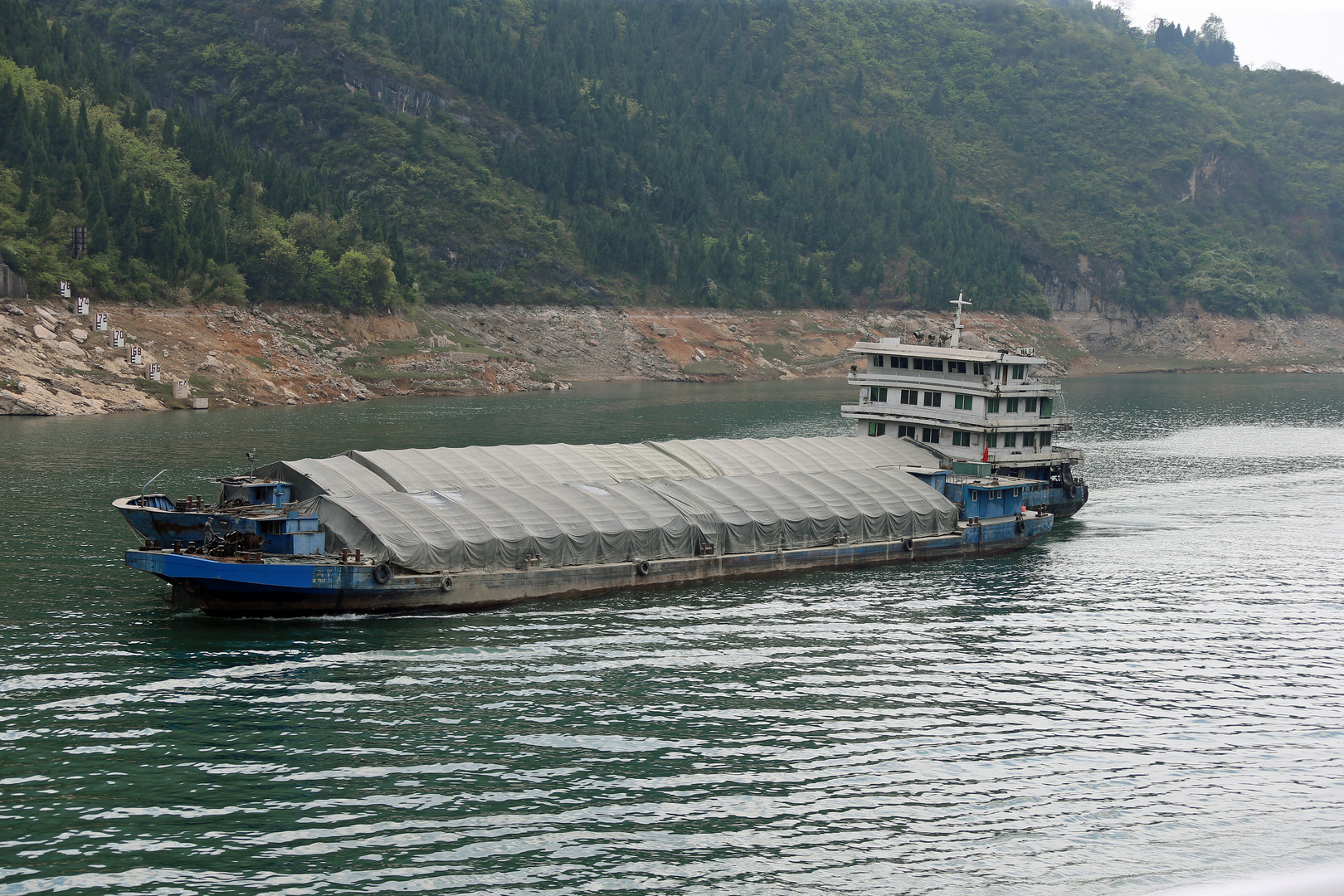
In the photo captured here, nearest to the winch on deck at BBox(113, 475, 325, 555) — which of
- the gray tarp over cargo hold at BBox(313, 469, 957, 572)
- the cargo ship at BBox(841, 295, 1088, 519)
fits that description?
the gray tarp over cargo hold at BBox(313, 469, 957, 572)

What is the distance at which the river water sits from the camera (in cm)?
2848

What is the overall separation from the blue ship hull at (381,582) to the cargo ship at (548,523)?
0.23ft

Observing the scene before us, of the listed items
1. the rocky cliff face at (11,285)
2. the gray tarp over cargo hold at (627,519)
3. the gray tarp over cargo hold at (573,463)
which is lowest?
the gray tarp over cargo hold at (627,519)

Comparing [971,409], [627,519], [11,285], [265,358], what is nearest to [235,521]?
[627,519]

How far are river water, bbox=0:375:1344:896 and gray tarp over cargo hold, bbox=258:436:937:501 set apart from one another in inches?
353

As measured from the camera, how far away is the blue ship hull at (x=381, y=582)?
4578 cm

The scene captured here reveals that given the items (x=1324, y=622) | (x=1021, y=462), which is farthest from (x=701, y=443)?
(x=1324, y=622)

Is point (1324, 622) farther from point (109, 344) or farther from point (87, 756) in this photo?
point (109, 344)

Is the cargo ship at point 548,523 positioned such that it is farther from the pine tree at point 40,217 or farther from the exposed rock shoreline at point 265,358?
the pine tree at point 40,217

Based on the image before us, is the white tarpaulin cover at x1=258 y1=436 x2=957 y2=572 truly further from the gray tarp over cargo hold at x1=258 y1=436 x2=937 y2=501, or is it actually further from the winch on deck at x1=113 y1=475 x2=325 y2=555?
the winch on deck at x1=113 y1=475 x2=325 y2=555

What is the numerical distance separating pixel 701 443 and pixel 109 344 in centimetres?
9319

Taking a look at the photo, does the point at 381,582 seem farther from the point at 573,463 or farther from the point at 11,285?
the point at 11,285

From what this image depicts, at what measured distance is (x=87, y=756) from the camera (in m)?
32.7

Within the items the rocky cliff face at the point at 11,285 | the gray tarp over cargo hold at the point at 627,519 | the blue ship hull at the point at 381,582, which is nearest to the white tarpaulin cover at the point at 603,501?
the gray tarp over cargo hold at the point at 627,519
